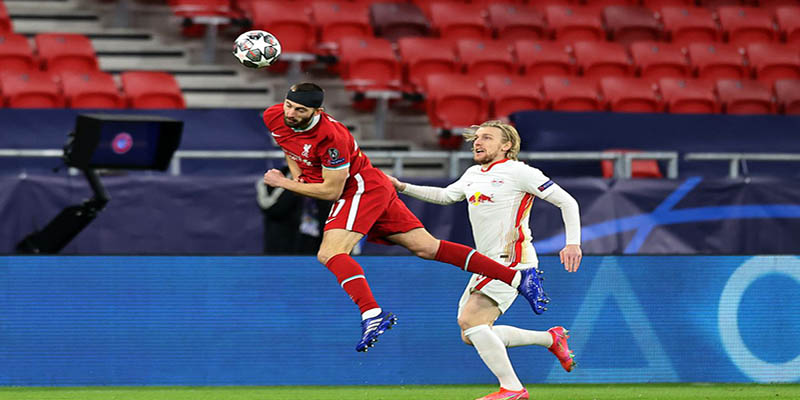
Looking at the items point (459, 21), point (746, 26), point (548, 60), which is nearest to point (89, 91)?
point (459, 21)

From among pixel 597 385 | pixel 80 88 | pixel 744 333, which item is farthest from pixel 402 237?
pixel 80 88

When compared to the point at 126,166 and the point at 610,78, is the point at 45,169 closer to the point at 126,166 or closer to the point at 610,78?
the point at 126,166

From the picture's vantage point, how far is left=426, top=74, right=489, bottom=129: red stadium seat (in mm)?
14438

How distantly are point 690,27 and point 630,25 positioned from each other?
2.96 ft

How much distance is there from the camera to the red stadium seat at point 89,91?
1346 centimetres

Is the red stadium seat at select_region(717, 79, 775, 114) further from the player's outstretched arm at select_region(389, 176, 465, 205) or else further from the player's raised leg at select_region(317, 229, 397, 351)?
the player's raised leg at select_region(317, 229, 397, 351)

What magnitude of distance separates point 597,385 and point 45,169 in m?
6.02

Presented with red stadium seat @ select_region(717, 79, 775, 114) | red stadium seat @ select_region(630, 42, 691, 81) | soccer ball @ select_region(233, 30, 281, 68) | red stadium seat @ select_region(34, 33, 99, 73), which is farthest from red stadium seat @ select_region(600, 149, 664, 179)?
red stadium seat @ select_region(34, 33, 99, 73)

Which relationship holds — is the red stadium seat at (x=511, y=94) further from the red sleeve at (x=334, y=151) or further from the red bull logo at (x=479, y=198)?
the red sleeve at (x=334, y=151)

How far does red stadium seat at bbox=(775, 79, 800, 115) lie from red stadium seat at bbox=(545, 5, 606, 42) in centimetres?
278

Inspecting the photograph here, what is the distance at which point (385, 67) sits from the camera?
15.2 metres

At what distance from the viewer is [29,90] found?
43.7ft

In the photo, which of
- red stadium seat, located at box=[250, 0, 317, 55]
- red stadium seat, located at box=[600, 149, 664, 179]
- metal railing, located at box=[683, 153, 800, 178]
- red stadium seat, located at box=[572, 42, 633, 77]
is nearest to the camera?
metal railing, located at box=[683, 153, 800, 178]

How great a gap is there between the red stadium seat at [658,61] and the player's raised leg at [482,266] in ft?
31.6
